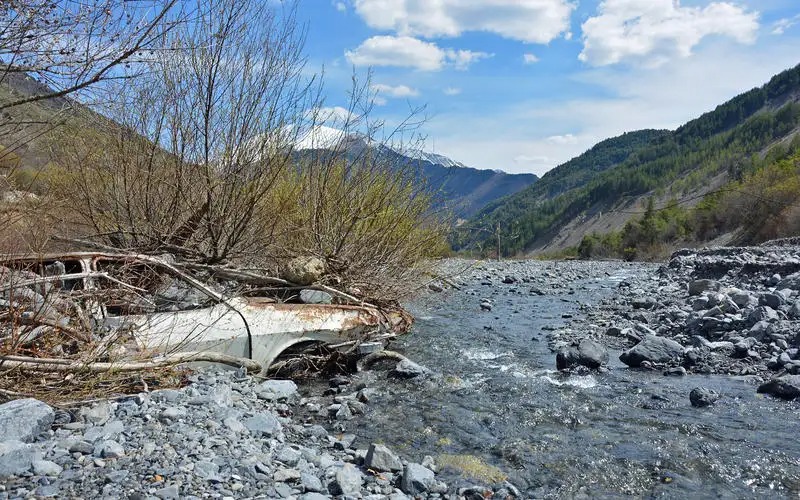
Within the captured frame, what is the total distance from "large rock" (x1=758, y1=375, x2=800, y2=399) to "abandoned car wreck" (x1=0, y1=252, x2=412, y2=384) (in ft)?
15.0

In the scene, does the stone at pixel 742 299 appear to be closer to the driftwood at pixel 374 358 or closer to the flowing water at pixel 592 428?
the flowing water at pixel 592 428

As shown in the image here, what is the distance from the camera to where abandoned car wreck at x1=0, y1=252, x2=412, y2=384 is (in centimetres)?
407

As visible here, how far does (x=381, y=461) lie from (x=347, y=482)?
514 millimetres

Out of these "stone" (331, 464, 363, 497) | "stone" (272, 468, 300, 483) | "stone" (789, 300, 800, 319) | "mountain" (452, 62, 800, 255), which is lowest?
"stone" (331, 464, 363, 497)

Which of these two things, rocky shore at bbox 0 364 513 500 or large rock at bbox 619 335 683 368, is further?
large rock at bbox 619 335 683 368

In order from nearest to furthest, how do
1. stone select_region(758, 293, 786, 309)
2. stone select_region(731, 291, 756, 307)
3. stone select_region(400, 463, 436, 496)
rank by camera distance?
1. stone select_region(400, 463, 436, 496)
2. stone select_region(758, 293, 786, 309)
3. stone select_region(731, 291, 756, 307)

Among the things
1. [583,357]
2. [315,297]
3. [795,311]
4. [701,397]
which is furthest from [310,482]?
[795,311]

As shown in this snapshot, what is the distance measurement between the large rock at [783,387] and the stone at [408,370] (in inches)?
147

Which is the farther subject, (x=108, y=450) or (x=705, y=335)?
(x=705, y=335)

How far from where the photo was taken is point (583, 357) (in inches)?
277

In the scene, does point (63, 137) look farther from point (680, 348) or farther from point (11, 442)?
point (680, 348)

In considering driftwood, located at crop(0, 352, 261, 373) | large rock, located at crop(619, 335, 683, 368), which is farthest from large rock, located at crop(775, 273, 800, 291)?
driftwood, located at crop(0, 352, 261, 373)

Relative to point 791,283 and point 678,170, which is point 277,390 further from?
point 678,170

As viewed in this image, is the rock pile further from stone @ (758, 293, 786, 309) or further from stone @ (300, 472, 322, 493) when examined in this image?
stone @ (758, 293, 786, 309)
